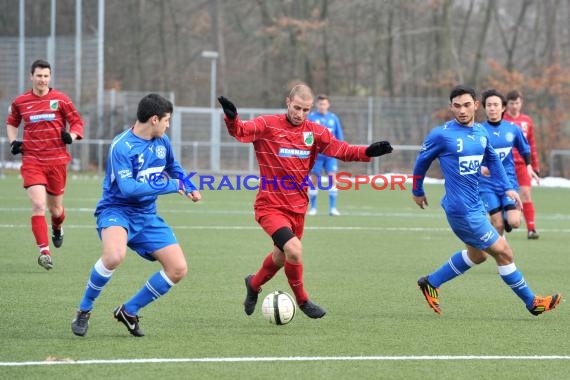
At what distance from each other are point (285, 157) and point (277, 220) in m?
0.50

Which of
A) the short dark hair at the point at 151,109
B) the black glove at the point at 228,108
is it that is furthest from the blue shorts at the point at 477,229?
the short dark hair at the point at 151,109

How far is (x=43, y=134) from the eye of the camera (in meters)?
11.1

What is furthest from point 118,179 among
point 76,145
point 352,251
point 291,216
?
point 76,145

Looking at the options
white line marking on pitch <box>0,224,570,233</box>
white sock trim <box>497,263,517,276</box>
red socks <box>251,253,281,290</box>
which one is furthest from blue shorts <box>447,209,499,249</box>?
white line marking on pitch <box>0,224,570,233</box>

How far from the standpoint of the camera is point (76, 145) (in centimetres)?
3362

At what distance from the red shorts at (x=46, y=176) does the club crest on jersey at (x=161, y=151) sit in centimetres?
424

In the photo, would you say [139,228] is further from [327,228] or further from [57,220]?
[327,228]

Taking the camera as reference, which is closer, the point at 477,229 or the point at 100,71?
the point at 477,229

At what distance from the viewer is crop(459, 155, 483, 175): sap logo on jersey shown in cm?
799

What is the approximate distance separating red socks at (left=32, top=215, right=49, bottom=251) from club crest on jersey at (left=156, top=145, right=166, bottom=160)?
3899 millimetres

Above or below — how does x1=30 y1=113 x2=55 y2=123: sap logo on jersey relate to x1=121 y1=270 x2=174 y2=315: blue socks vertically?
above

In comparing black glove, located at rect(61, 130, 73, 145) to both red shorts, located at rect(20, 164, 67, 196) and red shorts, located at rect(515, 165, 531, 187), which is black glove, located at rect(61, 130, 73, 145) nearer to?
red shorts, located at rect(20, 164, 67, 196)

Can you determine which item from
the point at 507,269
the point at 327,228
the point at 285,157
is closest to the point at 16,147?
the point at 285,157

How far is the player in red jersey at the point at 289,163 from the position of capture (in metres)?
7.61
